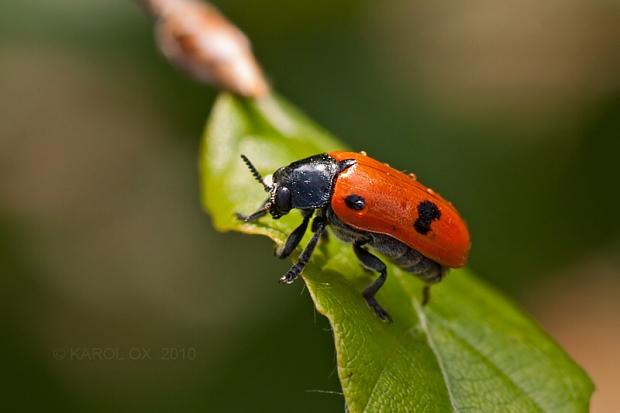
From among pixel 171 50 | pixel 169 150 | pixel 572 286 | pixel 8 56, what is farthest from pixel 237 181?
pixel 572 286

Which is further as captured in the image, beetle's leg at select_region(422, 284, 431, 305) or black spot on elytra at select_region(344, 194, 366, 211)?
beetle's leg at select_region(422, 284, 431, 305)

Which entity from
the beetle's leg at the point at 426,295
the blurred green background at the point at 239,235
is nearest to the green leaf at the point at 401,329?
the beetle's leg at the point at 426,295

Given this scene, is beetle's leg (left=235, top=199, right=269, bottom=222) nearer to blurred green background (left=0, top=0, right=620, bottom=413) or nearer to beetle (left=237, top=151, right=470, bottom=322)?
beetle (left=237, top=151, right=470, bottom=322)

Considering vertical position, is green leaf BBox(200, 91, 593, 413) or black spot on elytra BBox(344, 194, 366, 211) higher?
black spot on elytra BBox(344, 194, 366, 211)

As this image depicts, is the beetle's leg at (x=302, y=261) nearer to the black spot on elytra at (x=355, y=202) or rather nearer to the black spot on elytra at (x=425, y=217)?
the black spot on elytra at (x=355, y=202)

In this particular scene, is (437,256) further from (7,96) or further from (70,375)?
(7,96)

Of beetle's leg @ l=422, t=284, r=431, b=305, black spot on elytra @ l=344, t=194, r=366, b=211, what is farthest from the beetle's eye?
beetle's leg @ l=422, t=284, r=431, b=305
